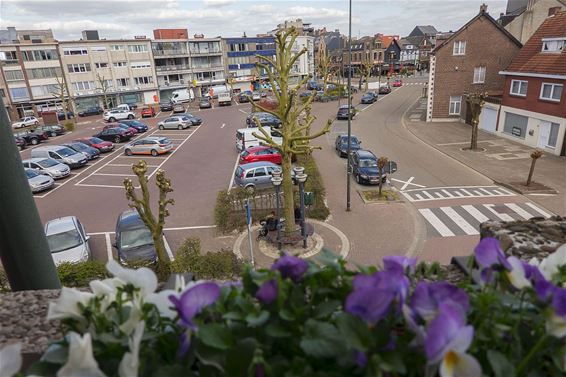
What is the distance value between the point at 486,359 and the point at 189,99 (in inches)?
2402

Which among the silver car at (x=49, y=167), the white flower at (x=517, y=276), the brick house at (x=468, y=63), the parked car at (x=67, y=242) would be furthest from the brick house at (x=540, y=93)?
the silver car at (x=49, y=167)

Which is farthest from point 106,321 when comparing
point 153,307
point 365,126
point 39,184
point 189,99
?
point 189,99

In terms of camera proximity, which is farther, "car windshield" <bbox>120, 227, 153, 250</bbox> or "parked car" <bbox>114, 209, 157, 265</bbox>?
"car windshield" <bbox>120, 227, 153, 250</bbox>

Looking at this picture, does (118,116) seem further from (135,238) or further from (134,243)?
(134,243)

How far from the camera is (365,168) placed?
63.2 feet

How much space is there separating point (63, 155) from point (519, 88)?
30.5 metres

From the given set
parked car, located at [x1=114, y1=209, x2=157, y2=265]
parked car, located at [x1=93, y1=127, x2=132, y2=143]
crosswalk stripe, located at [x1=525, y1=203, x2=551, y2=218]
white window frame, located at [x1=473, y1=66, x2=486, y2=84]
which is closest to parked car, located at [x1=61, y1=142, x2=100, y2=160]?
parked car, located at [x1=93, y1=127, x2=132, y2=143]

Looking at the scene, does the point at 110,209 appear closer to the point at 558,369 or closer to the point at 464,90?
the point at 558,369

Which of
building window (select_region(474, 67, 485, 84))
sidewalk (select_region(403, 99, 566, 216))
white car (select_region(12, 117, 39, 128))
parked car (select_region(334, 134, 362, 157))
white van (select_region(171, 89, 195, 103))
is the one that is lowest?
sidewalk (select_region(403, 99, 566, 216))

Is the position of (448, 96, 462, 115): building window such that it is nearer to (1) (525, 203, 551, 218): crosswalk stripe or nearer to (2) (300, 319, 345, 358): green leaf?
(1) (525, 203, 551, 218): crosswalk stripe

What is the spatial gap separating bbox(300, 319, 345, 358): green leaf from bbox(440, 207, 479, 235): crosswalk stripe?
14.0 meters

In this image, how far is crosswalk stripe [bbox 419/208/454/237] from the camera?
13.8 metres

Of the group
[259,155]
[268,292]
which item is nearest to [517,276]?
[268,292]

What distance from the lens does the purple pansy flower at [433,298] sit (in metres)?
1.25
